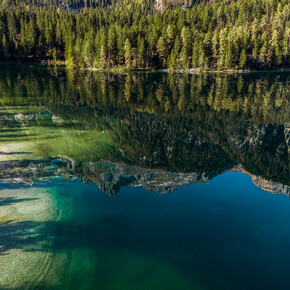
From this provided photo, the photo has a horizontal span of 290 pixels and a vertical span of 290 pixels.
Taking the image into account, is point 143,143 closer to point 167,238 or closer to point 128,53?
point 167,238

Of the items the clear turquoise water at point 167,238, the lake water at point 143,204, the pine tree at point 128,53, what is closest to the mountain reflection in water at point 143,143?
the lake water at point 143,204

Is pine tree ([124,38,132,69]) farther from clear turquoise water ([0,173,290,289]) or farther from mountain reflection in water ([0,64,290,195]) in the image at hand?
clear turquoise water ([0,173,290,289])

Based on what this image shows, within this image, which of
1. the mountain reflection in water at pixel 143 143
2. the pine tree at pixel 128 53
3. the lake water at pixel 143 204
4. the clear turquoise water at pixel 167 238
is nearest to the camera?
the clear turquoise water at pixel 167 238

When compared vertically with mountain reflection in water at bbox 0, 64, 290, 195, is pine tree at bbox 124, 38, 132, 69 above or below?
above

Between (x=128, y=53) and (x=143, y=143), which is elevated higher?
(x=128, y=53)

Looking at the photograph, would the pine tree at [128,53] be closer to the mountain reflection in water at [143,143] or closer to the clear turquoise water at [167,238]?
the mountain reflection in water at [143,143]

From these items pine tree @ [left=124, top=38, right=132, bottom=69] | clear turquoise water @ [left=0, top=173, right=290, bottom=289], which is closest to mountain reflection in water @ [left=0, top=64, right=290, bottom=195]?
clear turquoise water @ [left=0, top=173, right=290, bottom=289]

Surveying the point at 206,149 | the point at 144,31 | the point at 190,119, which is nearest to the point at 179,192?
the point at 206,149

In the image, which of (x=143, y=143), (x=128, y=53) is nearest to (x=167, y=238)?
(x=143, y=143)
